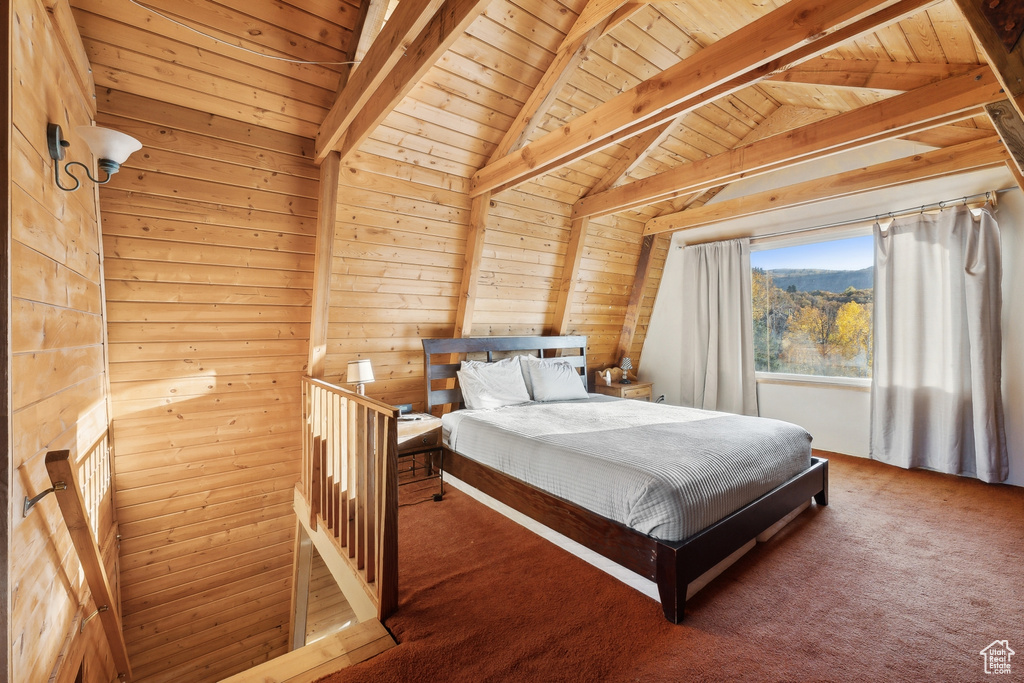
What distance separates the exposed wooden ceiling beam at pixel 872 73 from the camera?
89.3 inches

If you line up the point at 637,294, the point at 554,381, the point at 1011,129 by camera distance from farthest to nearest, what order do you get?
the point at 637,294 → the point at 554,381 → the point at 1011,129

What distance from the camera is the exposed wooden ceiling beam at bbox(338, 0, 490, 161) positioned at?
1.68 meters

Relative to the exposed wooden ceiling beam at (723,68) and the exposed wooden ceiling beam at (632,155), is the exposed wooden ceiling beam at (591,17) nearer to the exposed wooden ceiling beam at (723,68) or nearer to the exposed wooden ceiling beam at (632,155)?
the exposed wooden ceiling beam at (723,68)

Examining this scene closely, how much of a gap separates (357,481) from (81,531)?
37.1 inches

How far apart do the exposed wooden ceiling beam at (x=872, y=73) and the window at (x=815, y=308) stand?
1.92m

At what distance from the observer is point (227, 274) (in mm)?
2775

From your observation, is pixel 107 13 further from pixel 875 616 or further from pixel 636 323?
pixel 636 323

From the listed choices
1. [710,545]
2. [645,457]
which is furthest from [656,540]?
[645,457]

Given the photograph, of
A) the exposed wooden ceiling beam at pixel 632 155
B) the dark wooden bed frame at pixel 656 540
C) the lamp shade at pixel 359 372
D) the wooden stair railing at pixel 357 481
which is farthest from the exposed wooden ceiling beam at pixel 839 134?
the wooden stair railing at pixel 357 481

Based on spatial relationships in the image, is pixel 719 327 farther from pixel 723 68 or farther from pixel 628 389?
pixel 723 68

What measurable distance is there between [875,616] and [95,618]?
319 cm

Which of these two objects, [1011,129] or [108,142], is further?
[1011,129]

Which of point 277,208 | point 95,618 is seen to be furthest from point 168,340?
point 95,618

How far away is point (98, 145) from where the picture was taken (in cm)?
170
